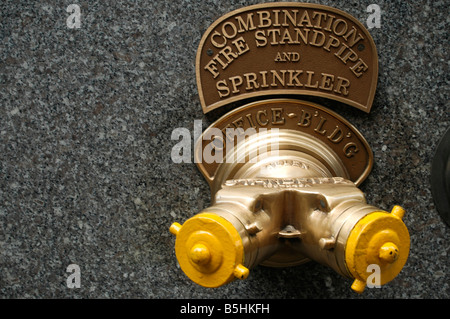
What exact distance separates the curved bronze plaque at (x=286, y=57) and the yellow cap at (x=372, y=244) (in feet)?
0.87

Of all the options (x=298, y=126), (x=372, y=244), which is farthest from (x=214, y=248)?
(x=298, y=126)

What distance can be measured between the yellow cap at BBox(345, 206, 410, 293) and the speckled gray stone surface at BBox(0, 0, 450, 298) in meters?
0.26

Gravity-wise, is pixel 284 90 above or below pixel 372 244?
above

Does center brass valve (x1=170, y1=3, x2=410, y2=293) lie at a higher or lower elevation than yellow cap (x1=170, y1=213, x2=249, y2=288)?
higher

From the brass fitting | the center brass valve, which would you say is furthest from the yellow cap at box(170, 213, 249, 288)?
the center brass valve

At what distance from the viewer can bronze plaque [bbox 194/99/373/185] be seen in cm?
56

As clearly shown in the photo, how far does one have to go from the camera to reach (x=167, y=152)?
0.58 metres

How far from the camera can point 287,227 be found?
43 centimetres

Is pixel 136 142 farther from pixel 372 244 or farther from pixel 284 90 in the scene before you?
pixel 372 244

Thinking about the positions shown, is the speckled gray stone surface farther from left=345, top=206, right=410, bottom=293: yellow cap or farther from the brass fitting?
left=345, top=206, right=410, bottom=293: yellow cap

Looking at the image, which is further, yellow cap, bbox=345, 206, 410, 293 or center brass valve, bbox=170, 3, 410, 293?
center brass valve, bbox=170, 3, 410, 293

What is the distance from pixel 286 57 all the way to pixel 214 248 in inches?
12.7

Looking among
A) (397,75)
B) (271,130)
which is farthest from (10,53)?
(397,75)
